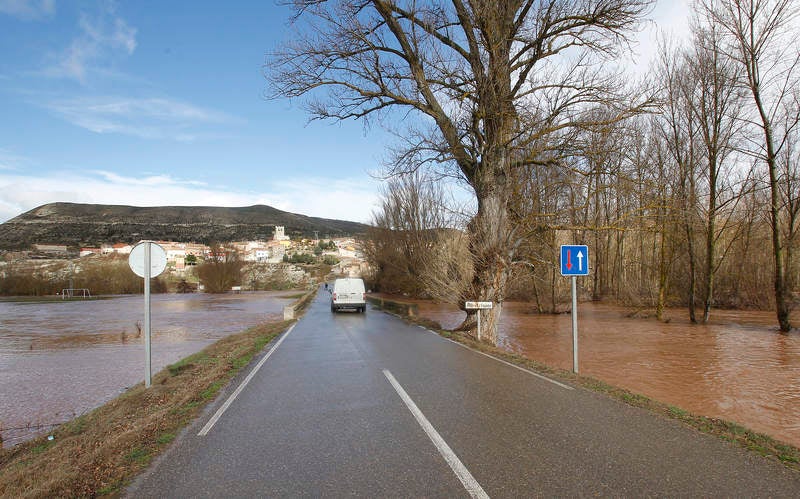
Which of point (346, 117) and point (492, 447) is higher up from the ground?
point (346, 117)

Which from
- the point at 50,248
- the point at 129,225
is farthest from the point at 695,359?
the point at 129,225

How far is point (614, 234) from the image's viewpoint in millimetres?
42344

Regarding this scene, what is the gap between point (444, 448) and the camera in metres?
4.94

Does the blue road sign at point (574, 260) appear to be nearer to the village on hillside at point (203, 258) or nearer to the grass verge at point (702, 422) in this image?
the grass verge at point (702, 422)

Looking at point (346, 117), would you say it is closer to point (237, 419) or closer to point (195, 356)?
point (195, 356)

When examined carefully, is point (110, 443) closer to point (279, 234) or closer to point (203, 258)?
point (203, 258)

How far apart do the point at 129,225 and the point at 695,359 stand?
415ft

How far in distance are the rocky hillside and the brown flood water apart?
261ft

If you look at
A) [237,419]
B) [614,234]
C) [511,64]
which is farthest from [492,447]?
[614,234]

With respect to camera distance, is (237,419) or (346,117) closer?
(237,419)

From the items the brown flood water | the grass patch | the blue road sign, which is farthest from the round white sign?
the brown flood water

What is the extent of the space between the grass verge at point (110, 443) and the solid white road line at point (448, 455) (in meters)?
2.82

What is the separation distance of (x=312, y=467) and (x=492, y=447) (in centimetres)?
179

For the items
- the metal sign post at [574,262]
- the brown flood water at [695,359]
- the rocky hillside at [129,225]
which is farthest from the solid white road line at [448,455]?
the rocky hillside at [129,225]
